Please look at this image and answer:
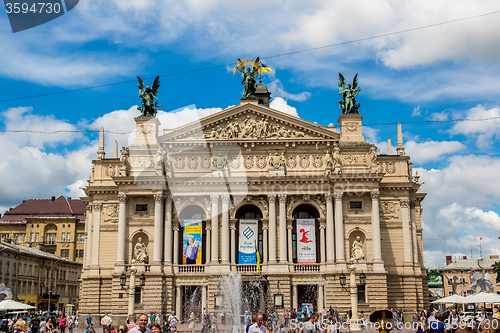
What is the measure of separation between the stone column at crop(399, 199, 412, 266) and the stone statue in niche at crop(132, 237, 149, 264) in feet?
88.1

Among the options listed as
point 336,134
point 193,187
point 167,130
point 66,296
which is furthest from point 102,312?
point 66,296

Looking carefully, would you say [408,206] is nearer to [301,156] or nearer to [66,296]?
[301,156]

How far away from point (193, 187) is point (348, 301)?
19.5 metres

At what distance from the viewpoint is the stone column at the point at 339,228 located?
5856 centimetres

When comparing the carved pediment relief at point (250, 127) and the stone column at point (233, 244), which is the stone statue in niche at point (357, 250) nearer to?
the carved pediment relief at point (250, 127)

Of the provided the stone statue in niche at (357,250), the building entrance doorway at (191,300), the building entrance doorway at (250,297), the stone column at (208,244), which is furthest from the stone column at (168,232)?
the stone statue in niche at (357,250)

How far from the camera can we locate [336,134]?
62031mm

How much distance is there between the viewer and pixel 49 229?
113625mm

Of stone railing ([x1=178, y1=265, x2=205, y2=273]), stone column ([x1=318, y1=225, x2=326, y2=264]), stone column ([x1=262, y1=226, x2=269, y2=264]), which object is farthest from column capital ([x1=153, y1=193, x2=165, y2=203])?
stone column ([x1=318, y1=225, x2=326, y2=264])

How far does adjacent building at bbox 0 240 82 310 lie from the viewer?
80.0 metres

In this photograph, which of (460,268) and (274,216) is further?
(460,268)

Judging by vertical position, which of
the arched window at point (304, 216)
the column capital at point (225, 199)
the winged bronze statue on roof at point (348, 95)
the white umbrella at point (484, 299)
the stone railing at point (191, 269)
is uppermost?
the winged bronze statue on roof at point (348, 95)

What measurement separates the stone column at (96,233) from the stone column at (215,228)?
12652 mm

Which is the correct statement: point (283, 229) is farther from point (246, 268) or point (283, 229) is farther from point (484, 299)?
point (484, 299)
